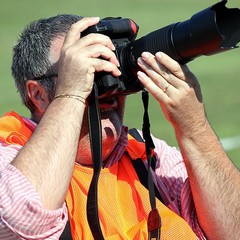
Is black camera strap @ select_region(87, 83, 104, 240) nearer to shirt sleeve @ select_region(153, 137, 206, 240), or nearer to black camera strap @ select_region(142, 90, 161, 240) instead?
black camera strap @ select_region(142, 90, 161, 240)

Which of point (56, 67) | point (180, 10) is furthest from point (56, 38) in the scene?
point (180, 10)

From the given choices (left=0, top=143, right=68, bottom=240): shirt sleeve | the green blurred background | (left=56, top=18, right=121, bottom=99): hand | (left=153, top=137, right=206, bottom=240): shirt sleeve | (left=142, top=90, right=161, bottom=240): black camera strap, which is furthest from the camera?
the green blurred background

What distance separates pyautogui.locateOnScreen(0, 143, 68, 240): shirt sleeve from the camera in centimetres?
391

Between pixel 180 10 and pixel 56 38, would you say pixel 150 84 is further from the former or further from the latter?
pixel 180 10

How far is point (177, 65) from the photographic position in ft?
13.8

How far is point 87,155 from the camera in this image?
4.61 m

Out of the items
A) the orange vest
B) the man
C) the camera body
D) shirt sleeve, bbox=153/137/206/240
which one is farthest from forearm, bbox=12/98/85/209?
shirt sleeve, bbox=153/137/206/240

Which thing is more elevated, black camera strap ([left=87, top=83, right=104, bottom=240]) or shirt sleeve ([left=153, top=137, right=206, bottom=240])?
black camera strap ([left=87, top=83, right=104, bottom=240])

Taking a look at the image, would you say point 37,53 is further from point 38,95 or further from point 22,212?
point 22,212

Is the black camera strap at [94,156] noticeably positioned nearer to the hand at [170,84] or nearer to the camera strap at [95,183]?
the camera strap at [95,183]

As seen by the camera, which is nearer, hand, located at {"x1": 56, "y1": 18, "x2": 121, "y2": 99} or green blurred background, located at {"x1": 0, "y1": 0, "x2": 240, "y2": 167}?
hand, located at {"x1": 56, "y1": 18, "x2": 121, "y2": 99}

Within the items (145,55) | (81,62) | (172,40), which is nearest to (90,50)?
(81,62)

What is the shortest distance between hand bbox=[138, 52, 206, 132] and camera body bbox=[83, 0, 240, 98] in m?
0.06

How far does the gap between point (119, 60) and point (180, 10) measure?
10195 millimetres
